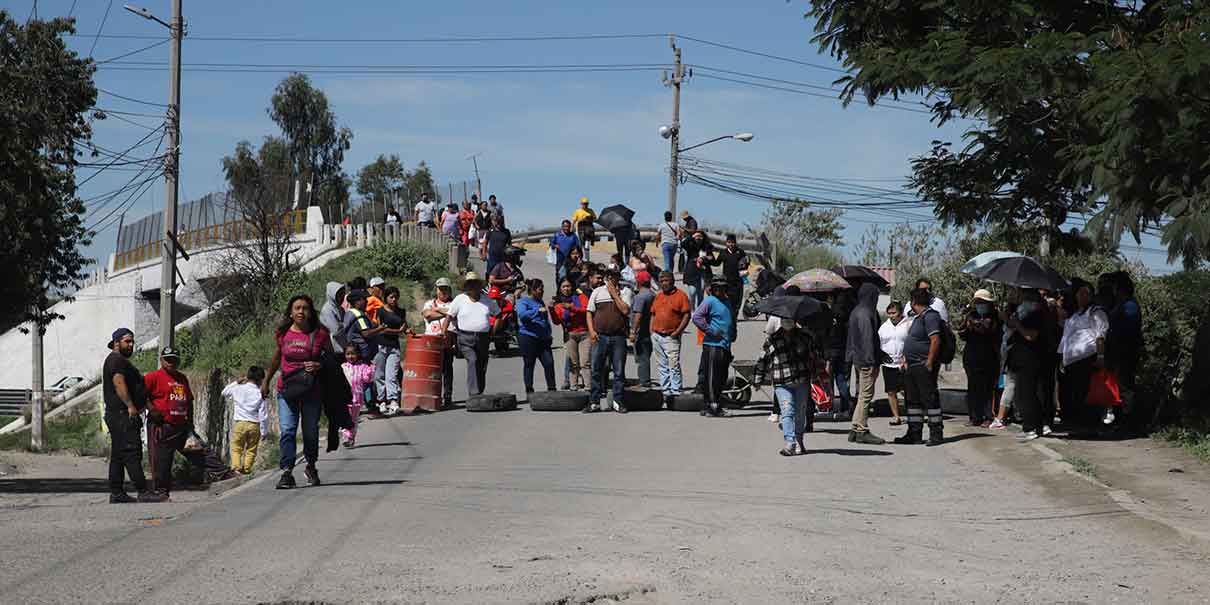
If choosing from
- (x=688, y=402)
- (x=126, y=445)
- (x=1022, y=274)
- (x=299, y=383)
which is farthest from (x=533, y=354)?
(x=299, y=383)

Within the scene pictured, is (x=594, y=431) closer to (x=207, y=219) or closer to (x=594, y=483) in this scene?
(x=594, y=483)

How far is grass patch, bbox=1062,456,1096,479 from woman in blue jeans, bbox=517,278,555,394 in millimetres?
7986

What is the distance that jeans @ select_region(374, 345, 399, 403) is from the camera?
19734 millimetres

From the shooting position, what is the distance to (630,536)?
982 centimetres

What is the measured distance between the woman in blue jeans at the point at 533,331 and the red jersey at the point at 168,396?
18.9ft

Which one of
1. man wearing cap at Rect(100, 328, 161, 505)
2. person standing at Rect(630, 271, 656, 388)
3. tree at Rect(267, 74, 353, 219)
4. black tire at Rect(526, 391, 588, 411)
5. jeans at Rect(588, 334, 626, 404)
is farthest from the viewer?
tree at Rect(267, 74, 353, 219)

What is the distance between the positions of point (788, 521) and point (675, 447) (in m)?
5.11

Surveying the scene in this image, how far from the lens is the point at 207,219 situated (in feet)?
205

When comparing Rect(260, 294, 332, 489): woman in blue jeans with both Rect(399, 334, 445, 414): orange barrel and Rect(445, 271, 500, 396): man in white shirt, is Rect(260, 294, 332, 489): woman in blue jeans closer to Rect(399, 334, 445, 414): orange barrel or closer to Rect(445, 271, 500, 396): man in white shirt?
Rect(399, 334, 445, 414): orange barrel

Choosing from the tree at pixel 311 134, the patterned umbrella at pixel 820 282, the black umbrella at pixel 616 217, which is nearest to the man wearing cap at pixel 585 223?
the black umbrella at pixel 616 217

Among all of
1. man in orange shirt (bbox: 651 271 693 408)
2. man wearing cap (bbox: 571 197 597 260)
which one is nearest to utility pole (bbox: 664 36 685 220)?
man wearing cap (bbox: 571 197 597 260)

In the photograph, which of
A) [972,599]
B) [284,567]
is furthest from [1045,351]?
[284,567]

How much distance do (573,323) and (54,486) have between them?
765 cm

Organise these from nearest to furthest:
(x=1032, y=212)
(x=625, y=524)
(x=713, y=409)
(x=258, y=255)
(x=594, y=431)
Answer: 1. (x=625, y=524)
2. (x=594, y=431)
3. (x=713, y=409)
4. (x=1032, y=212)
5. (x=258, y=255)
